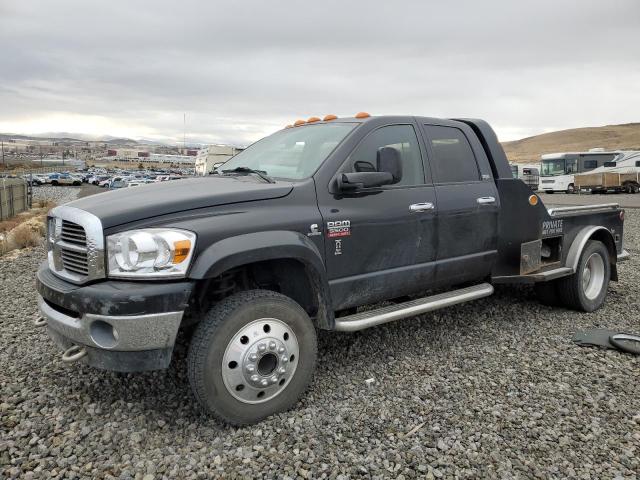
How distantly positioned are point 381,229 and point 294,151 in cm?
96

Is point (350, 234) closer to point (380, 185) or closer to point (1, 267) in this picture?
point (380, 185)

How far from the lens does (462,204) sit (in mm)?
4363

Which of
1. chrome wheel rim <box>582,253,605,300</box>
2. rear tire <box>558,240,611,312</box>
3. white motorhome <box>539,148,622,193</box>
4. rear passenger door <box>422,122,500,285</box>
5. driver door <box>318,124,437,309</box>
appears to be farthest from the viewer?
white motorhome <box>539,148,622,193</box>

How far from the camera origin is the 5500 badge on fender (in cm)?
351

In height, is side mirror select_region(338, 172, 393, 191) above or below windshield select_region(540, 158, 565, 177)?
below

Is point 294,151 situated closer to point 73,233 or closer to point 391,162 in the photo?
point 391,162

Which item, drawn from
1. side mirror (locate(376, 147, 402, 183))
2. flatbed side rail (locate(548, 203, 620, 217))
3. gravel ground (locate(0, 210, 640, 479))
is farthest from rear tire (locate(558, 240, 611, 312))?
side mirror (locate(376, 147, 402, 183))

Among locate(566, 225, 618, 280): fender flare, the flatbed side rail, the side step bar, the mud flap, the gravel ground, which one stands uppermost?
the flatbed side rail

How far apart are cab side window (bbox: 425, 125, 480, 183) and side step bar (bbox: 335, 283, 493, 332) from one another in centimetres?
97

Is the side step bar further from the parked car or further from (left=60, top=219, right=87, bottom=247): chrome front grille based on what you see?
the parked car

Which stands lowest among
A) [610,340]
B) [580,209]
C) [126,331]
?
[610,340]

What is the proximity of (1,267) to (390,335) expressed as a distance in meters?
7.24

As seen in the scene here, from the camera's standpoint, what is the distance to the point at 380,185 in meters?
3.61

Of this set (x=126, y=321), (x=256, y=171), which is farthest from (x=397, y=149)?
(x=126, y=321)
